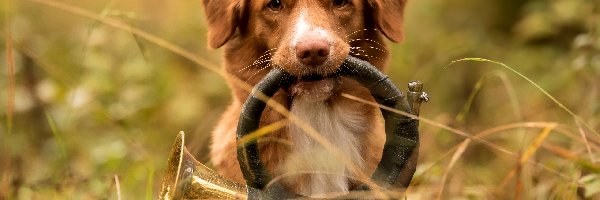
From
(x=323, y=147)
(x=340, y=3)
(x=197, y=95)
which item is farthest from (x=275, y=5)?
(x=197, y=95)

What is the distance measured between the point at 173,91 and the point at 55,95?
A: 215cm

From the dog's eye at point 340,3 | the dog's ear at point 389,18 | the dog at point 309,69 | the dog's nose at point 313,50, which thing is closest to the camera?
the dog's nose at point 313,50

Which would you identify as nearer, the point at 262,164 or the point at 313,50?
the point at 262,164

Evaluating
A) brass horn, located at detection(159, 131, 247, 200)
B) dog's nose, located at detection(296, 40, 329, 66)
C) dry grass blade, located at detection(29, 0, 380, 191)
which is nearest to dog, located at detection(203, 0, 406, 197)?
dog's nose, located at detection(296, 40, 329, 66)

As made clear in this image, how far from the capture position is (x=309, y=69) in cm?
407

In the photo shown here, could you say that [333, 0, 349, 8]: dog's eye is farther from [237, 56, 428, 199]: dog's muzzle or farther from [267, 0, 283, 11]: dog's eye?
[237, 56, 428, 199]: dog's muzzle

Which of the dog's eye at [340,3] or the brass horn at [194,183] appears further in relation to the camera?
the dog's eye at [340,3]

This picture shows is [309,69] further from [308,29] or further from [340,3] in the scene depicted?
[340,3]

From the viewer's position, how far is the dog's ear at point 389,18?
455 cm

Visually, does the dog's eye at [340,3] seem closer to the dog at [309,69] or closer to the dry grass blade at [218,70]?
the dog at [309,69]

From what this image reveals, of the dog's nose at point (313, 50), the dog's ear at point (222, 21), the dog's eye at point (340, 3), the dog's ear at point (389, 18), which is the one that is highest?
the dog's ear at point (222, 21)

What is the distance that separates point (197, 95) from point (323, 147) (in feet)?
14.6

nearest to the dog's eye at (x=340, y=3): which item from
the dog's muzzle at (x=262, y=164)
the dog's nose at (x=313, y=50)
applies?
the dog's nose at (x=313, y=50)

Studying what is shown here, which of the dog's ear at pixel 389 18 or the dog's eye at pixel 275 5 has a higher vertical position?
the dog's eye at pixel 275 5
